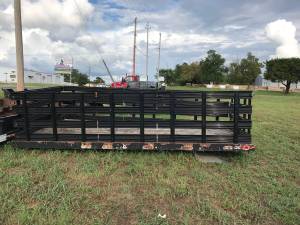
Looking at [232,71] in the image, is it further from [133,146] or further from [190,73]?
[133,146]

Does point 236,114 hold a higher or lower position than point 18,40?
lower

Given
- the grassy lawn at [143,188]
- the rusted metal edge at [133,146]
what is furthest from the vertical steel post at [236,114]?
the grassy lawn at [143,188]

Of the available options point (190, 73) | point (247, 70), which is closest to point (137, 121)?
point (247, 70)

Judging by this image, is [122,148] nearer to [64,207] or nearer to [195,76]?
[64,207]

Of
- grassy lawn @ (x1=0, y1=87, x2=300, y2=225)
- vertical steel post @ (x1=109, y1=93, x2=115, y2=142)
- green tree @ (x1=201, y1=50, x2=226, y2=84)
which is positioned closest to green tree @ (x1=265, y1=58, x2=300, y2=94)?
green tree @ (x1=201, y1=50, x2=226, y2=84)

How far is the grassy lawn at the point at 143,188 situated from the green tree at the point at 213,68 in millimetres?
94746

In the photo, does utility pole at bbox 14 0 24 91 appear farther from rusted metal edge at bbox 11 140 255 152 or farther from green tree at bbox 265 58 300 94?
green tree at bbox 265 58 300 94

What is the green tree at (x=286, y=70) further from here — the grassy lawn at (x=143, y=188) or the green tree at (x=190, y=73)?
the grassy lawn at (x=143, y=188)

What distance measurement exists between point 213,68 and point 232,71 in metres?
7.60

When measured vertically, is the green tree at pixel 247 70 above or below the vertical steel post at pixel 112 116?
above

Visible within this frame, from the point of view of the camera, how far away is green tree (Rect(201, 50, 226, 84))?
98938 millimetres

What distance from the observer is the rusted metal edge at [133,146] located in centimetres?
629

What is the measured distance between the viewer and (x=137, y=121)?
6676mm

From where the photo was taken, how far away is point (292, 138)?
9.25 m
